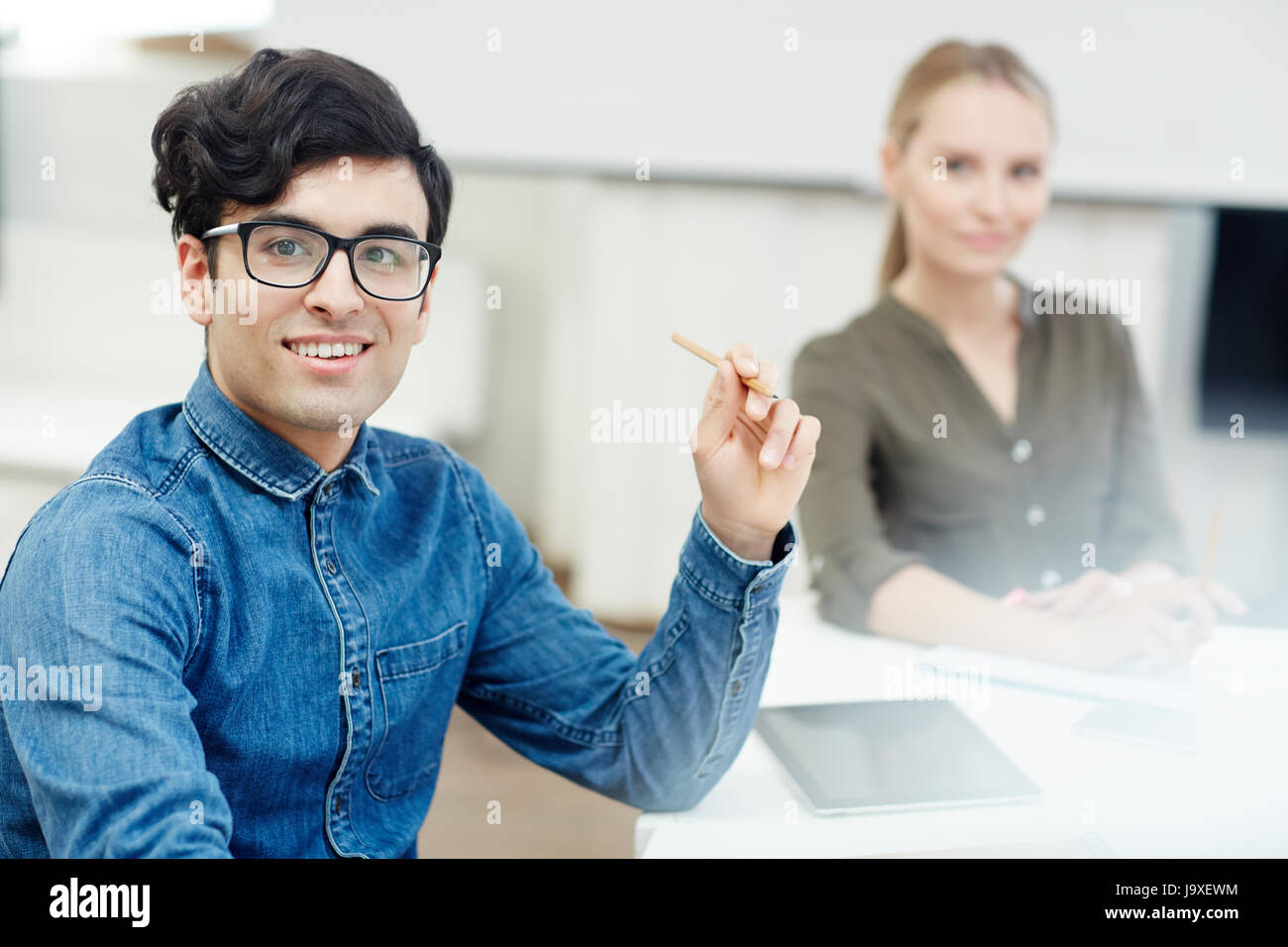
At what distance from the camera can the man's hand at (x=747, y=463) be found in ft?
2.54

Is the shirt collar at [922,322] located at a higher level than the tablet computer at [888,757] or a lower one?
higher

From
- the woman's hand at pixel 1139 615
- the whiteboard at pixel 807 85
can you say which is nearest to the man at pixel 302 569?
the woman's hand at pixel 1139 615

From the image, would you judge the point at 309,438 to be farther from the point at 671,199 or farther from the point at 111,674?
the point at 671,199

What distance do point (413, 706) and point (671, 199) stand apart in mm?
2024

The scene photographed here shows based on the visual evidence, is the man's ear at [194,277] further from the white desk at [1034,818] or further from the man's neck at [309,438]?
the white desk at [1034,818]

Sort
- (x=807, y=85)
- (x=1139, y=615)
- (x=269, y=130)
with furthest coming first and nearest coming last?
1. (x=807, y=85)
2. (x=1139, y=615)
3. (x=269, y=130)

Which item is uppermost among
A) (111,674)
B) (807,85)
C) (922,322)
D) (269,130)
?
(807,85)

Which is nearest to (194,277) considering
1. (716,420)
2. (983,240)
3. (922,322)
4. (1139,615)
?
(716,420)

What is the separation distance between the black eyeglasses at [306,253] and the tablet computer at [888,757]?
45cm

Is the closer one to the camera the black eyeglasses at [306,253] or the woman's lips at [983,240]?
the black eyeglasses at [306,253]

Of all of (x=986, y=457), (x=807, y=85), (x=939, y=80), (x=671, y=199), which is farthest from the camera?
(x=671, y=199)

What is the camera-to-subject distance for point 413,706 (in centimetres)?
82

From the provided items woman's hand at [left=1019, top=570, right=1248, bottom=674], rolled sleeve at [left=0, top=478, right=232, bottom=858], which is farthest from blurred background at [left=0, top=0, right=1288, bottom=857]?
Result: rolled sleeve at [left=0, top=478, right=232, bottom=858]
